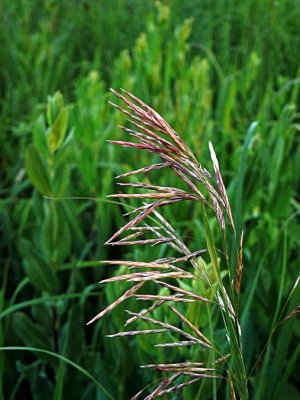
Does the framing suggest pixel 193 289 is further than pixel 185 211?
No

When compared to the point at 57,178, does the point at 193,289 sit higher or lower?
lower

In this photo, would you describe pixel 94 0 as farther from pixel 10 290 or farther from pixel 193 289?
pixel 193 289

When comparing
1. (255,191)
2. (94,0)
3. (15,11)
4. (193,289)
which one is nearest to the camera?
(193,289)

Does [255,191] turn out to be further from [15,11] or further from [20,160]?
[15,11]

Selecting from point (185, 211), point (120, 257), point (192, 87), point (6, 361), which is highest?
point (192, 87)

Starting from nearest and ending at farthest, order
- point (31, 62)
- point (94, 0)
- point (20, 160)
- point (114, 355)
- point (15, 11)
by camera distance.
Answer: point (114, 355) → point (20, 160) → point (31, 62) → point (15, 11) → point (94, 0)

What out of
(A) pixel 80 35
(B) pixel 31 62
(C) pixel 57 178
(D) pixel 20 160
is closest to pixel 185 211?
(C) pixel 57 178
